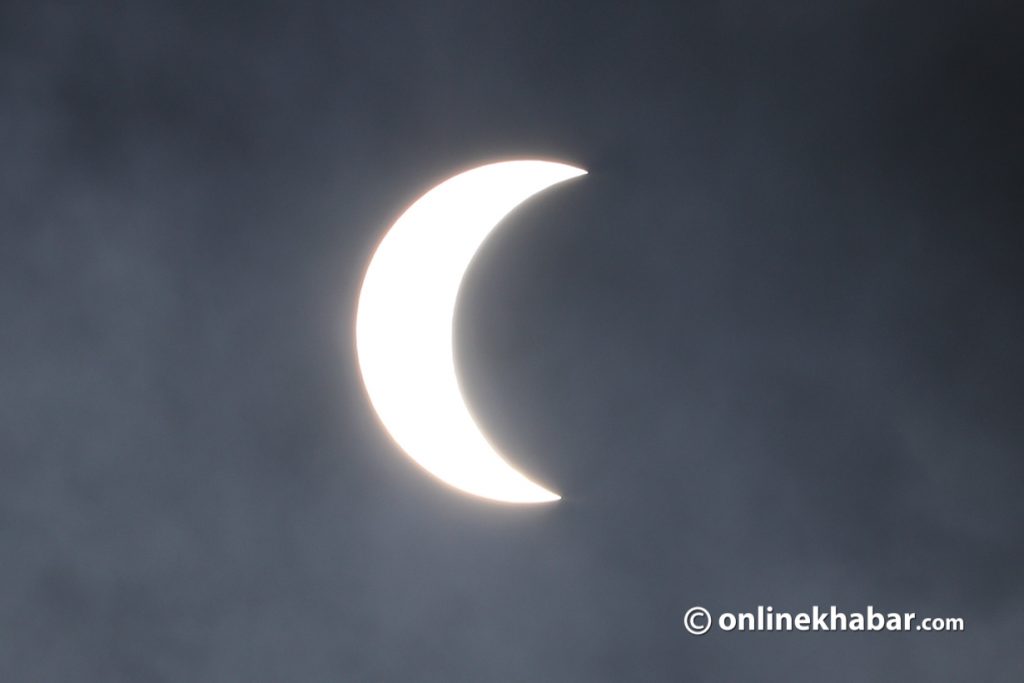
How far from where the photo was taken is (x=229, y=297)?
3162 millimetres

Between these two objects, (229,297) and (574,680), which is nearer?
(574,680)

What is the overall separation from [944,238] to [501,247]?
1.57 m

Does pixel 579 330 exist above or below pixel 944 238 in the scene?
below

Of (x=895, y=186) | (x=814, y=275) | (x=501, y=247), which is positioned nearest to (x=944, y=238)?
(x=895, y=186)

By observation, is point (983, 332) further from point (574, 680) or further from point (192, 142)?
point (192, 142)

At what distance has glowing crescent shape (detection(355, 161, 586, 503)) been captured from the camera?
3053mm

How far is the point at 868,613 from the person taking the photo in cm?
301

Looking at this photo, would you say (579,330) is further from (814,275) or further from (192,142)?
(192,142)

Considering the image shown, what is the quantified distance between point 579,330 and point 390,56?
1199 mm

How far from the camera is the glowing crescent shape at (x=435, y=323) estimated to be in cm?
305

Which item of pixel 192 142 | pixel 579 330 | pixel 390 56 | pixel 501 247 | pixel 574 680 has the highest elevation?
pixel 390 56

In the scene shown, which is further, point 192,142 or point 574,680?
point 192,142

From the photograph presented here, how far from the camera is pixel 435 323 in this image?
3.10 meters

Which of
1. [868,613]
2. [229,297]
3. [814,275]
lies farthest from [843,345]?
[229,297]
